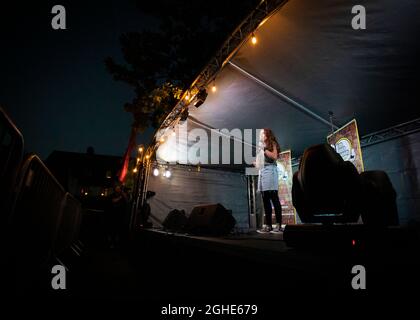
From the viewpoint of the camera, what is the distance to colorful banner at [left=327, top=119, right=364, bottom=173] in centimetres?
483

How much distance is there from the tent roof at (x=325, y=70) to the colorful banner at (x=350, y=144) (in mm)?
379

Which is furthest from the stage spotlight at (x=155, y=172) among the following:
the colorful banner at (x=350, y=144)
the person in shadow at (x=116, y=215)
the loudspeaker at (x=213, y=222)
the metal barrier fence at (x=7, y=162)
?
the metal barrier fence at (x=7, y=162)

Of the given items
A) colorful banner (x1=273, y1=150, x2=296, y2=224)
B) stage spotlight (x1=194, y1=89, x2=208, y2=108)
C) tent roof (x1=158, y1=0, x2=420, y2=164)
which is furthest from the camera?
colorful banner (x1=273, y1=150, x2=296, y2=224)

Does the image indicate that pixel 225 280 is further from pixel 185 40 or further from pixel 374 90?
pixel 185 40

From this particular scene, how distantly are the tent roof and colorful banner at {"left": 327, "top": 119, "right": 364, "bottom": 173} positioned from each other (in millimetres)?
379

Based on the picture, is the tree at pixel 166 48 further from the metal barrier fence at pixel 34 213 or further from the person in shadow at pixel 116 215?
the metal barrier fence at pixel 34 213

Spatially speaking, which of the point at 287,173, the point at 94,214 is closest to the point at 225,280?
the point at 287,173

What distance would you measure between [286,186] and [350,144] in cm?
238

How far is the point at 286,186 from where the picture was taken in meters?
6.95

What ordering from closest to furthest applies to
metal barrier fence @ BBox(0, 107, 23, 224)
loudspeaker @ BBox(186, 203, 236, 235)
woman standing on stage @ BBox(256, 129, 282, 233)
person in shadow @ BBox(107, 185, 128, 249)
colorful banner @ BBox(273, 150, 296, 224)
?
1. metal barrier fence @ BBox(0, 107, 23, 224)
2. woman standing on stage @ BBox(256, 129, 282, 233)
3. loudspeaker @ BBox(186, 203, 236, 235)
4. colorful banner @ BBox(273, 150, 296, 224)
5. person in shadow @ BBox(107, 185, 128, 249)

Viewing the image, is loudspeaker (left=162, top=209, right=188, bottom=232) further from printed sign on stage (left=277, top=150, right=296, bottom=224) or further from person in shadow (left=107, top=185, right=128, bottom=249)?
printed sign on stage (left=277, top=150, right=296, bottom=224)

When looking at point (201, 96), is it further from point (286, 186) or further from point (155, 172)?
point (155, 172)

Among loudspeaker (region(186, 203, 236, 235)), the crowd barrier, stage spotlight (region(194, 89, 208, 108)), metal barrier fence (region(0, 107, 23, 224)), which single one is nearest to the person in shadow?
loudspeaker (region(186, 203, 236, 235))

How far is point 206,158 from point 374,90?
5.48 metres
